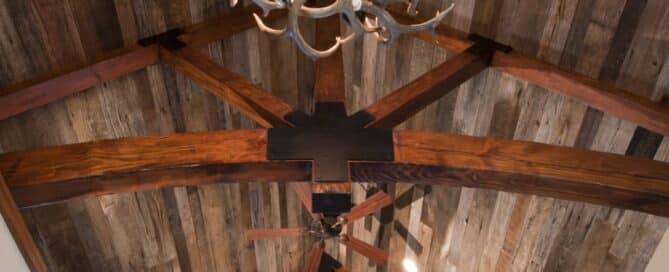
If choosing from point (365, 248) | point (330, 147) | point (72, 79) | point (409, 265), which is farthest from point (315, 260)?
point (72, 79)

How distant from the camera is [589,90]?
226cm

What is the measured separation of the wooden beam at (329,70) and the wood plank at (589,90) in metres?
0.87

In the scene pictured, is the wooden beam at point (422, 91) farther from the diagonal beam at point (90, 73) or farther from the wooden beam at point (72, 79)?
the wooden beam at point (72, 79)

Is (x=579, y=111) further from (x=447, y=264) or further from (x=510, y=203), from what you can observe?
(x=447, y=264)

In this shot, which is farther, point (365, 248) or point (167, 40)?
point (365, 248)

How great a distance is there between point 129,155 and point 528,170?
1470mm

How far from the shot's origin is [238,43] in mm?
3172

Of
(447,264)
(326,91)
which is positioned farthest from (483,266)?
(326,91)

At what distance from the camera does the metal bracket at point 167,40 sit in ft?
8.86

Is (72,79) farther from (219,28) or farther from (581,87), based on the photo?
(581,87)

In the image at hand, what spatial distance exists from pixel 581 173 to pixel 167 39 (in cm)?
220

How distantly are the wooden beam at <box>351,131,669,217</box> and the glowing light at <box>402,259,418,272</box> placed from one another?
201cm

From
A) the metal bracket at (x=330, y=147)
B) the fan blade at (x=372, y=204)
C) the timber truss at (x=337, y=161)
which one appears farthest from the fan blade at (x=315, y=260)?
the metal bracket at (x=330, y=147)

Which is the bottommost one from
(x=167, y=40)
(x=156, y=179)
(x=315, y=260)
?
(x=315, y=260)
